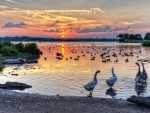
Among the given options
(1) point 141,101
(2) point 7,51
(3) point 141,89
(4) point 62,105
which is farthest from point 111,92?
(2) point 7,51

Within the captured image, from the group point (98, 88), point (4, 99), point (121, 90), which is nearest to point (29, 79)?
point (98, 88)

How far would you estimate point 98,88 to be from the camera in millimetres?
23719

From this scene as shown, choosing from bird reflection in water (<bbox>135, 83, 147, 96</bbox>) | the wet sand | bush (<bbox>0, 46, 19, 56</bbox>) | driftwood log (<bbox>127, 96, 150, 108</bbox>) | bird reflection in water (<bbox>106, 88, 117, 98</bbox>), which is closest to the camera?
the wet sand

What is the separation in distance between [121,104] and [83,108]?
2742mm

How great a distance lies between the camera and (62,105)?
15195 millimetres

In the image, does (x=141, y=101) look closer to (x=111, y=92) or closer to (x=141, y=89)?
(x=111, y=92)

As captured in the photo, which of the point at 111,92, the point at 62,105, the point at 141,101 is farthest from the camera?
the point at 111,92

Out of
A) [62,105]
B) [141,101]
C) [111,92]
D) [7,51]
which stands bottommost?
[111,92]

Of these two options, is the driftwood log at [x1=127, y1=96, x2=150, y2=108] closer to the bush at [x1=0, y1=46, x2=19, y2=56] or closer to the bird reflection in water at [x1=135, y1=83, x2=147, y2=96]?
the bird reflection in water at [x1=135, y1=83, x2=147, y2=96]

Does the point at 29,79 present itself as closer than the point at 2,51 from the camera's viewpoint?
Yes

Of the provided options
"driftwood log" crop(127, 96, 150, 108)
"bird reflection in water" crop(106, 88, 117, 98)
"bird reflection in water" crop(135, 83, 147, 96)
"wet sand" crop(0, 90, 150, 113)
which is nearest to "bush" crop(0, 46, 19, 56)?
"bird reflection in water" crop(135, 83, 147, 96)

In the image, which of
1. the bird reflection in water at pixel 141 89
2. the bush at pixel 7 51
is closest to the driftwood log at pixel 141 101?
the bird reflection in water at pixel 141 89

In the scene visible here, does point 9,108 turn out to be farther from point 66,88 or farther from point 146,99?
point 66,88

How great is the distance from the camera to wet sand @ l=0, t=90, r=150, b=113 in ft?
46.1
